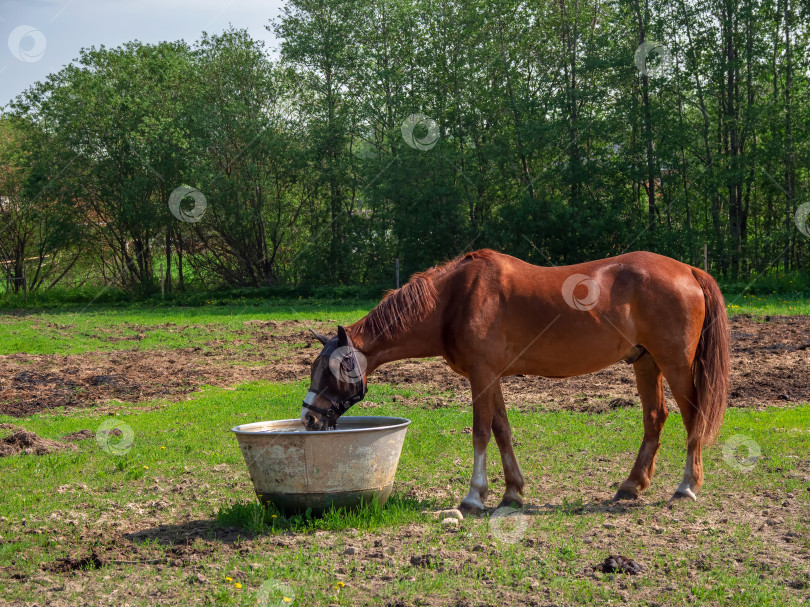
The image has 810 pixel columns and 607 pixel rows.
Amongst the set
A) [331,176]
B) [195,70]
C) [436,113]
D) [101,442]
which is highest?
[195,70]

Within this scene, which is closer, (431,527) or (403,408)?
(431,527)

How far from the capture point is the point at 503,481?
706cm

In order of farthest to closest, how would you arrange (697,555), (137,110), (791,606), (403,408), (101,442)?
(137,110)
(403,408)
(101,442)
(697,555)
(791,606)

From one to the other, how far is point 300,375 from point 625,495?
27.3ft

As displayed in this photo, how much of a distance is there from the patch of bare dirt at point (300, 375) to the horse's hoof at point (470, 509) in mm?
4712

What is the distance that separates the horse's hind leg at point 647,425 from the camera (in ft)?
21.1

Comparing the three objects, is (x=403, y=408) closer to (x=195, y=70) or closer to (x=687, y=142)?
(x=687, y=142)

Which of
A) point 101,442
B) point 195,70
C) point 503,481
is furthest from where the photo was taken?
point 195,70

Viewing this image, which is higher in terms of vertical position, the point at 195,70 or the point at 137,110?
the point at 195,70

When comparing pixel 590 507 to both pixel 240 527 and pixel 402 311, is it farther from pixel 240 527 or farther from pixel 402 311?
pixel 240 527

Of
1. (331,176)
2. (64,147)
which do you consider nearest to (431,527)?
(331,176)

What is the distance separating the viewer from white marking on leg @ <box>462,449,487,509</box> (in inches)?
241

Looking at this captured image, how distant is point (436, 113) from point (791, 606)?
3050cm

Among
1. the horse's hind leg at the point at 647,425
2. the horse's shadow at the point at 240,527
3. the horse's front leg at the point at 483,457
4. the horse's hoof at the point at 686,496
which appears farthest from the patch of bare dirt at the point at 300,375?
the horse's front leg at the point at 483,457
